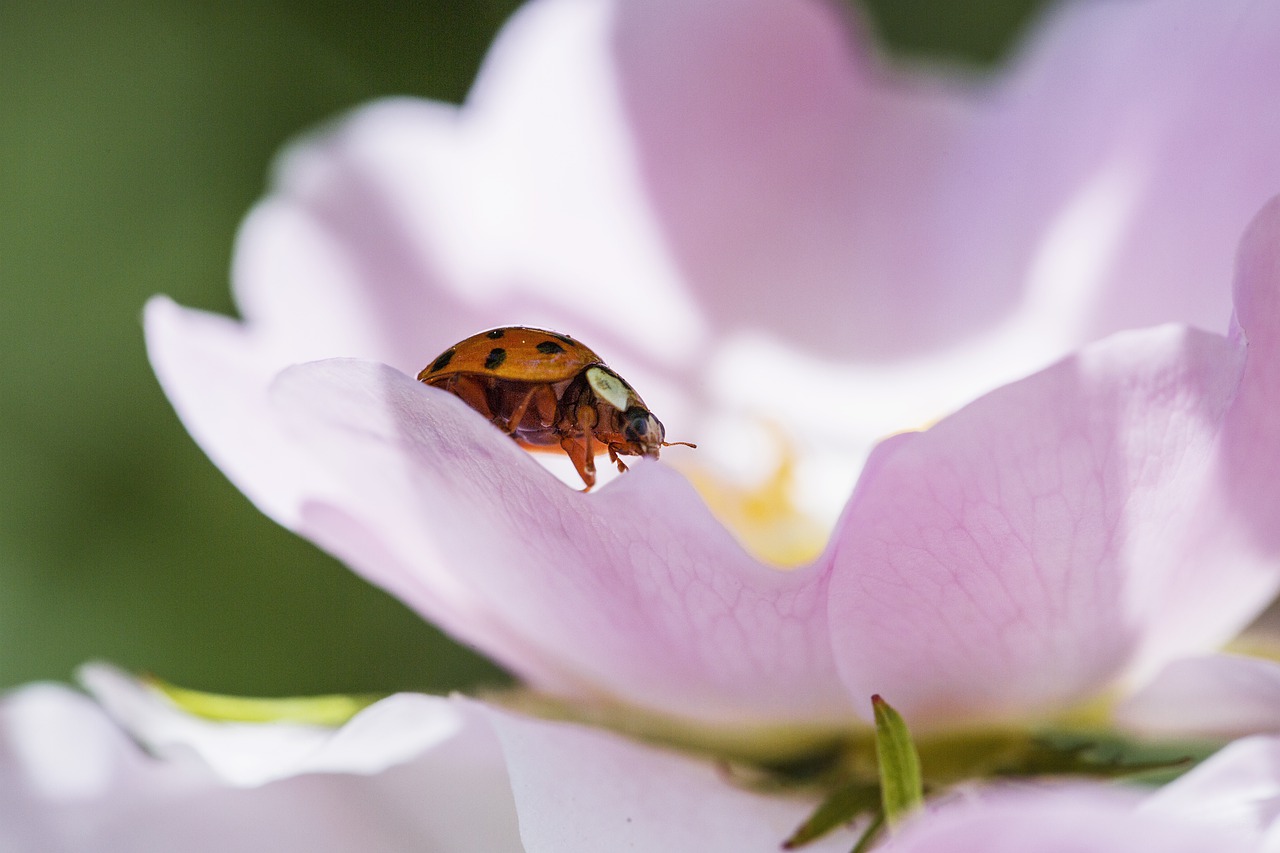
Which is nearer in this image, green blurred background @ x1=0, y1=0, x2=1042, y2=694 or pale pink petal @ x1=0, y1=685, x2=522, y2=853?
pale pink petal @ x1=0, y1=685, x2=522, y2=853

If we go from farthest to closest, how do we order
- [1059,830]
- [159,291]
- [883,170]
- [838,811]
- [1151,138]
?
[159,291], [883,170], [1151,138], [838,811], [1059,830]

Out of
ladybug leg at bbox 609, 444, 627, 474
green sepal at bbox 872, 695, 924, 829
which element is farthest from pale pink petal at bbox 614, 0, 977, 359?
green sepal at bbox 872, 695, 924, 829

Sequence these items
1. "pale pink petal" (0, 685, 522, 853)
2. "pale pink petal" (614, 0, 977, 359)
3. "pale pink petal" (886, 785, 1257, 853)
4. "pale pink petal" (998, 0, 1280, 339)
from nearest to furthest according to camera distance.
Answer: "pale pink petal" (886, 785, 1257, 853) < "pale pink petal" (0, 685, 522, 853) < "pale pink petal" (998, 0, 1280, 339) < "pale pink petal" (614, 0, 977, 359)

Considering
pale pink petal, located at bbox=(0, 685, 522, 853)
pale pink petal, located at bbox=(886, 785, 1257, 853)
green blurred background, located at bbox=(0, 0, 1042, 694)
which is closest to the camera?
pale pink petal, located at bbox=(886, 785, 1257, 853)

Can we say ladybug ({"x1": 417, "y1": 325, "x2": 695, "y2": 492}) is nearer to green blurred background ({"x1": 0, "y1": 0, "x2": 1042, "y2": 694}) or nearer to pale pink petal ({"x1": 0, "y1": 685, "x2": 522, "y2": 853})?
pale pink petal ({"x1": 0, "y1": 685, "x2": 522, "y2": 853})

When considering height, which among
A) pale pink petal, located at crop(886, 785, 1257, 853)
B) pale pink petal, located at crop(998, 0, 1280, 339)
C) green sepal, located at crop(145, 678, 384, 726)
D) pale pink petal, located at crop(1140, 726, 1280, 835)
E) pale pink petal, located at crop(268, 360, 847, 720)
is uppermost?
pale pink petal, located at crop(998, 0, 1280, 339)

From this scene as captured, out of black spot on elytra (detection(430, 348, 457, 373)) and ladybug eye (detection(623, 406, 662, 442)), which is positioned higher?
ladybug eye (detection(623, 406, 662, 442))

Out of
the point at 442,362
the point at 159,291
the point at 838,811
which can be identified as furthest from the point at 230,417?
the point at 159,291

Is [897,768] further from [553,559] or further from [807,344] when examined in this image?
[807,344]
